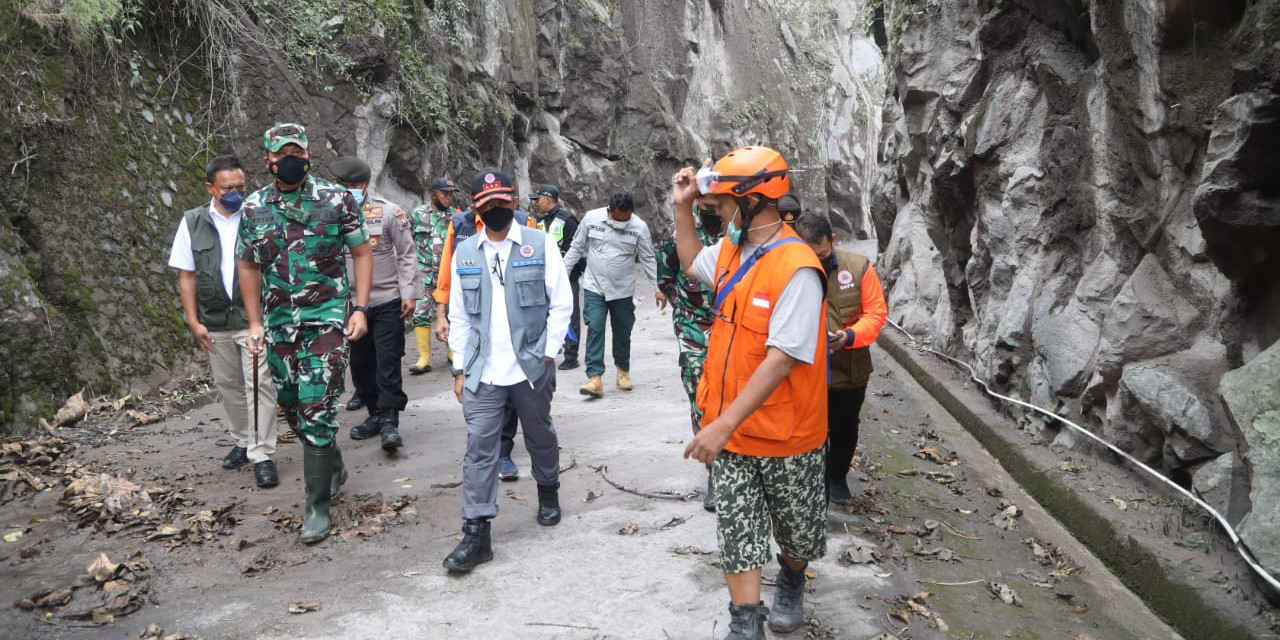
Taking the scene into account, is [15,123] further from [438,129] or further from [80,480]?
[438,129]

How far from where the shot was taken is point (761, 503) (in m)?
3.57

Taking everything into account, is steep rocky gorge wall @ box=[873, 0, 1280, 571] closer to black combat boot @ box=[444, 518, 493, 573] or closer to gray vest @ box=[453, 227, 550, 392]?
gray vest @ box=[453, 227, 550, 392]

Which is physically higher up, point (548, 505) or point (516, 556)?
point (548, 505)

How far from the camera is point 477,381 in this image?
4.75 m

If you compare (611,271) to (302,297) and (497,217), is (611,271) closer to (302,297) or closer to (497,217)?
(497,217)

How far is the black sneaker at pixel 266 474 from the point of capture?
231 inches

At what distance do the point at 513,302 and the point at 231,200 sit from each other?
251 cm

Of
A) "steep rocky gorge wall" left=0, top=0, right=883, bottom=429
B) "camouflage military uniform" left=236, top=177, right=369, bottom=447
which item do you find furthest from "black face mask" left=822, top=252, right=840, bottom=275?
"steep rocky gorge wall" left=0, top=0, right=883, bottom=429

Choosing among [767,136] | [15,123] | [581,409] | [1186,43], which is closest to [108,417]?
[15,123]

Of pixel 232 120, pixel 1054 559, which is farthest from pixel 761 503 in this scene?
pixel 232 120

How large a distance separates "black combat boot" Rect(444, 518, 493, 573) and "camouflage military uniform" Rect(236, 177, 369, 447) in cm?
104

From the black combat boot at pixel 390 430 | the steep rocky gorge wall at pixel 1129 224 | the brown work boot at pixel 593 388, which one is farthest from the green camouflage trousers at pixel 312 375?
the steep rocky gorge wall at pixel 1129 224

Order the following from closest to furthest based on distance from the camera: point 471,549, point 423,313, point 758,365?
point 758,365 < point 471,549 < point 423,313

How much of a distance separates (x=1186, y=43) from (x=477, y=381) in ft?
15.9
